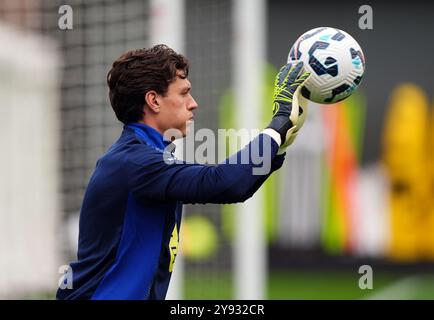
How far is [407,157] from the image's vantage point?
17859 mm

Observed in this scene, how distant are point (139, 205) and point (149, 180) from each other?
0.16 metres

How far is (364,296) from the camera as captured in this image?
15594 millimetres

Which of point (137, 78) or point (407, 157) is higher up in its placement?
point (137, 78)

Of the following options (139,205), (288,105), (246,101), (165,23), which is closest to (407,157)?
(246,101)

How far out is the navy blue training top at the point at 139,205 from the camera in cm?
457

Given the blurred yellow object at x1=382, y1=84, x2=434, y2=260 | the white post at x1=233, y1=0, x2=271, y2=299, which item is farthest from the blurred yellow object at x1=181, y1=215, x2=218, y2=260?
the white post at x1=233, y1=0, x2=271, y2=299

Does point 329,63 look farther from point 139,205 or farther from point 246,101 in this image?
point 246,101

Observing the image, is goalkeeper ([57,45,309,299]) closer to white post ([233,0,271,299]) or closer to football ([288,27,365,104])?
football ([288,27,365,104])

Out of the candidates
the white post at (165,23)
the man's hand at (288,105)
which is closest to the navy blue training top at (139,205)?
the man's hand at (288,105)

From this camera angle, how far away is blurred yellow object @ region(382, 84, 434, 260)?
17.8m

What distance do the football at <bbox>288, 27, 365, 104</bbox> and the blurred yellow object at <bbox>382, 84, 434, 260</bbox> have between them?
1276cm

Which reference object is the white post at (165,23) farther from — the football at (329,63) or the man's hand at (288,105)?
the man's hand at (288,105)

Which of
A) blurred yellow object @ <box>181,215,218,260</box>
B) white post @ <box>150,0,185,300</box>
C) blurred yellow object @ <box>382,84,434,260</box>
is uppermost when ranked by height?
white post @ <box>150,0,185,300</box>
